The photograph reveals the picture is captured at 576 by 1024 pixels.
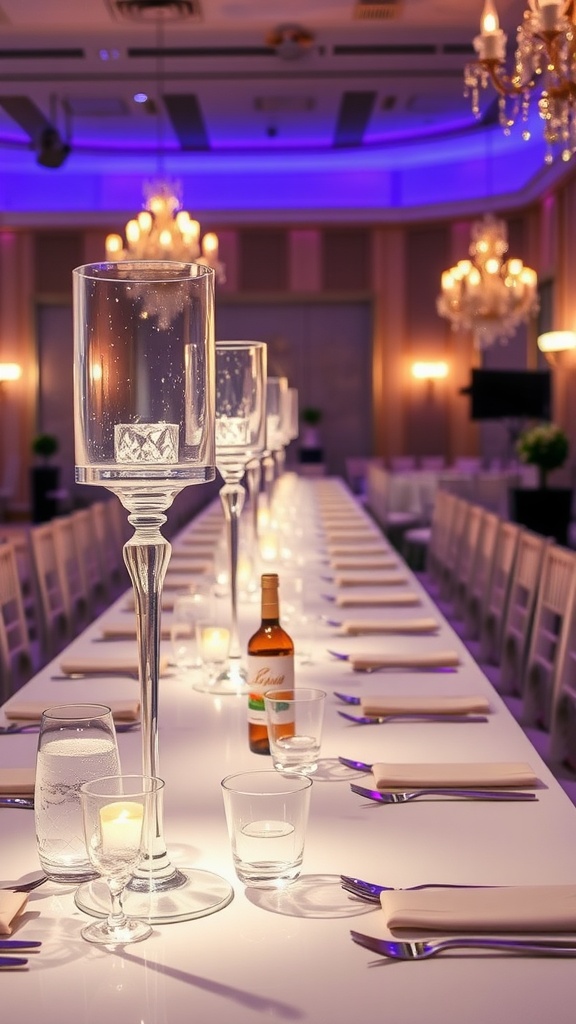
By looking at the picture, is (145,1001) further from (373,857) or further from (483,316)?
(483,316)

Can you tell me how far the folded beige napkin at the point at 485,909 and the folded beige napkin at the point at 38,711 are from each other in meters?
0.86

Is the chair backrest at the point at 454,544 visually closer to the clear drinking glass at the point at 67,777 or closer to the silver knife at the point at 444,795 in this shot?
the silver knife at the point at 444,795

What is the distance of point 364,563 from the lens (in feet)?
13.5

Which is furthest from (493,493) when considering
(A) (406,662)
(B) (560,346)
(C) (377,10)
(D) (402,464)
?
(A) (406,662)

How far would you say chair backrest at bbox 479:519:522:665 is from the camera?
4039 millimetres

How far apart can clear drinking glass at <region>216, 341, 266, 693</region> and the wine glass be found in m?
1.13

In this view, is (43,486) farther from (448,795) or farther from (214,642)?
(448,795)

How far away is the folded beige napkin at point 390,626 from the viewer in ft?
9.33

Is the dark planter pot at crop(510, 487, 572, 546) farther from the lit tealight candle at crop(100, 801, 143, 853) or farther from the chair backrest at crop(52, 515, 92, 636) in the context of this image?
the lit tealight candle at crop(100, 801, 143, 853)

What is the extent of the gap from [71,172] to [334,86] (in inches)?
200

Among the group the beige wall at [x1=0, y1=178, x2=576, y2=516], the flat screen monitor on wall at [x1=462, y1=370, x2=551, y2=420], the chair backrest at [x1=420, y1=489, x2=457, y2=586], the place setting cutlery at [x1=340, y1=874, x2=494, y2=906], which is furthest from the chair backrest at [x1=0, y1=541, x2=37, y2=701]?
the beige wall at [x1=0, y1=178, x2=576, y2=516]

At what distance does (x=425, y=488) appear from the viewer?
34.8 feet

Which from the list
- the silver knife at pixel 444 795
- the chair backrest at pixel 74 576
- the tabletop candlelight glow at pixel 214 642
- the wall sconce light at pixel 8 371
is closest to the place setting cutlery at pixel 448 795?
the silver knife at pixel 444 795

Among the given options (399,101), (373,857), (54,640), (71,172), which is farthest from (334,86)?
(373,857)
